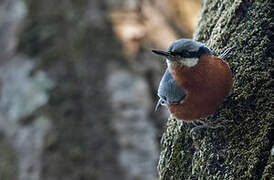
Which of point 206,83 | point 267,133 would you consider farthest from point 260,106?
point 206,83

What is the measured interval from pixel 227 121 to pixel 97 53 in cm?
421

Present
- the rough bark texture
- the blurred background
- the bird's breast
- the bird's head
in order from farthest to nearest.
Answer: the blurred background
the bird's head
the bird's breast
the rough bark texture

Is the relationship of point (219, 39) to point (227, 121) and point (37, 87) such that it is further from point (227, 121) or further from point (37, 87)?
point (37, 87)

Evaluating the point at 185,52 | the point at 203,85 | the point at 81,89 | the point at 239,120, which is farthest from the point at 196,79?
the point at 81,89

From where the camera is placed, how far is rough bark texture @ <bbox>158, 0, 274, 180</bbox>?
2.66 metres

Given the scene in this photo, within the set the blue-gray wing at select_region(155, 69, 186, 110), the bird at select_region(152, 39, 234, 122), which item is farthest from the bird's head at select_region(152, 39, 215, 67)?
the blue-gray wing at select_region(155, 69, 186, 110)

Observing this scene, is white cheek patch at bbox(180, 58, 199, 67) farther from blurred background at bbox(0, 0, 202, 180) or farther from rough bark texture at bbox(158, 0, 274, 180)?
blurred background at bbox(0, 0, 202, 180)

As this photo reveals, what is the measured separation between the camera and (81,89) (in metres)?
6.73

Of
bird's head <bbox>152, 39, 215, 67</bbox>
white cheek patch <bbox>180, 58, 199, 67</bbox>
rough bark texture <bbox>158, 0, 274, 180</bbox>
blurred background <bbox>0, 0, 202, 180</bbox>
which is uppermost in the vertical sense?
blurred background <bbox>0, 0, 202, 180</bbox>

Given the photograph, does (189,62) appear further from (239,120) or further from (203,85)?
(239,120)

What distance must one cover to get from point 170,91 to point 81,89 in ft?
11.6

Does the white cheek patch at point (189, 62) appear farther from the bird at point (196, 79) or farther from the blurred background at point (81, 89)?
the blurred background at point (81, 89)

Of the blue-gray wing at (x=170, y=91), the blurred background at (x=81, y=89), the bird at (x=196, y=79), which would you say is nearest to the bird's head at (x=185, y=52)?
the bird at (x=196, y=79)

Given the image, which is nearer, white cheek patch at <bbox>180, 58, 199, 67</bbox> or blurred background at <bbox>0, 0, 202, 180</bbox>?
white cheek patch at <bbox>180, 58, 199, 67</bbox>
